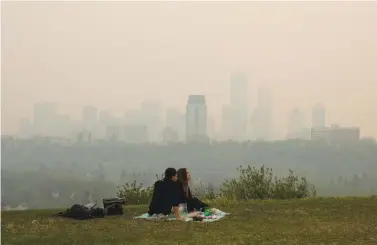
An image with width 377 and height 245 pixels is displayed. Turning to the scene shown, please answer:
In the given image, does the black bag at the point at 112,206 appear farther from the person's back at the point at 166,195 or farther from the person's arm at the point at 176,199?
the person's arm at the point at 176,199

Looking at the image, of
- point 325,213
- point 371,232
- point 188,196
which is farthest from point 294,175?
point 371,232

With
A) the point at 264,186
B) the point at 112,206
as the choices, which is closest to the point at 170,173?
the point at 112,206

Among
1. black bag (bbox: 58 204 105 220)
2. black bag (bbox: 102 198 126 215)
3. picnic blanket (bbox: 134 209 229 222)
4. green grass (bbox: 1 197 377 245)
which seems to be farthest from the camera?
black bag (bbox: 102 198 126 215)

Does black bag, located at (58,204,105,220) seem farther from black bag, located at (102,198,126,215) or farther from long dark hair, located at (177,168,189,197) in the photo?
long dark hair, located at (177,168,189,197)

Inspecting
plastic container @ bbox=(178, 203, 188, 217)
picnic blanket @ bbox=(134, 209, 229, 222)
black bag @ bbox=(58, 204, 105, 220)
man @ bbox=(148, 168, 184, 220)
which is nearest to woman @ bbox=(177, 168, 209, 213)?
plastic container @ bbox=(178, 203, 188, 217)

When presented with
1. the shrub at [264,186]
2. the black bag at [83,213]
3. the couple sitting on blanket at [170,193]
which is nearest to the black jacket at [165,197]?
the couple sitting on blanket at [170,193]

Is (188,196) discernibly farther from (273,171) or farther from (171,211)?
(273,171)
